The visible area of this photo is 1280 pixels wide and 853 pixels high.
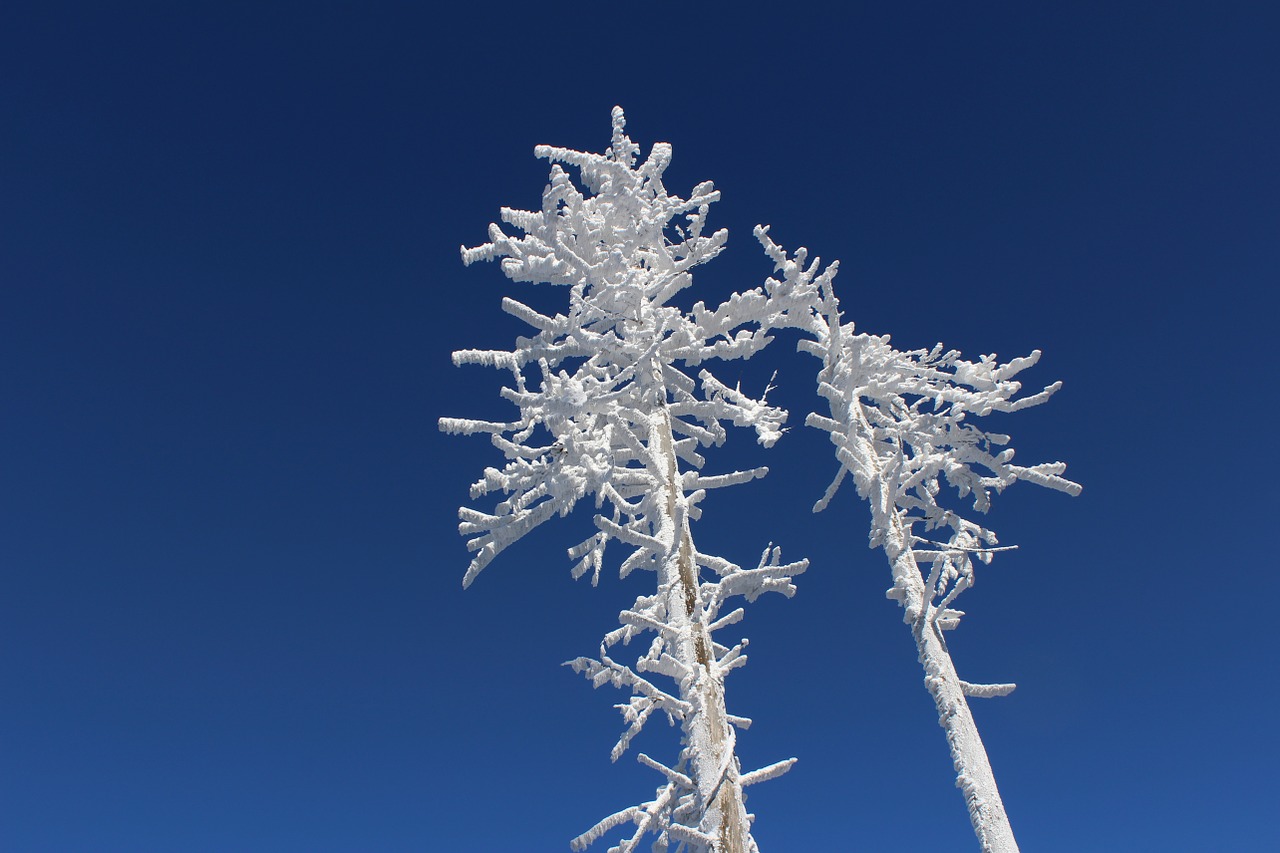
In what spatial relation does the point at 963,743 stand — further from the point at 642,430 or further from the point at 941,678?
the point at 642,430

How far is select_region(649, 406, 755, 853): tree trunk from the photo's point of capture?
273 inches

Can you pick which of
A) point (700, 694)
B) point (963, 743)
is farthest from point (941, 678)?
point (700, 694)

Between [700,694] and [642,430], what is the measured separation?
378 centimetres

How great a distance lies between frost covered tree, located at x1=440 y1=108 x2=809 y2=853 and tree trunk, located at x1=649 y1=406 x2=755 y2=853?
0.02 metres

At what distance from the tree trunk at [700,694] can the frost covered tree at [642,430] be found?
0.05ft

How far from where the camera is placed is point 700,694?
24.7 ft

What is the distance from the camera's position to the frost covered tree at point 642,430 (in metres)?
7.33

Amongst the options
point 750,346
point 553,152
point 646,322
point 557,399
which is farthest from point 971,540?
point 553,152

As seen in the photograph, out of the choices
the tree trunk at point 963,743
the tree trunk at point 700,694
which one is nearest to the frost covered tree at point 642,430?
the tree trunk at point 700,694

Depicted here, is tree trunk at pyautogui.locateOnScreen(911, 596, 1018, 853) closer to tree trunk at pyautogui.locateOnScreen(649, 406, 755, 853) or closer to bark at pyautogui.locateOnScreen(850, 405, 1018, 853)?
bark at pyautogui.locateOnScreen(850, 405, 1018, 853)

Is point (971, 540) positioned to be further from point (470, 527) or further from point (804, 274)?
point (470, 527)

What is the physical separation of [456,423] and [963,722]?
7029 mm

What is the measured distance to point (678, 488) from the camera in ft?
30.2

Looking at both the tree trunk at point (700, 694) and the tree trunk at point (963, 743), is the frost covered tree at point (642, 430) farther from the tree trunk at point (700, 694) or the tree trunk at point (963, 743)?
the tree trunk at point (963, 743)
